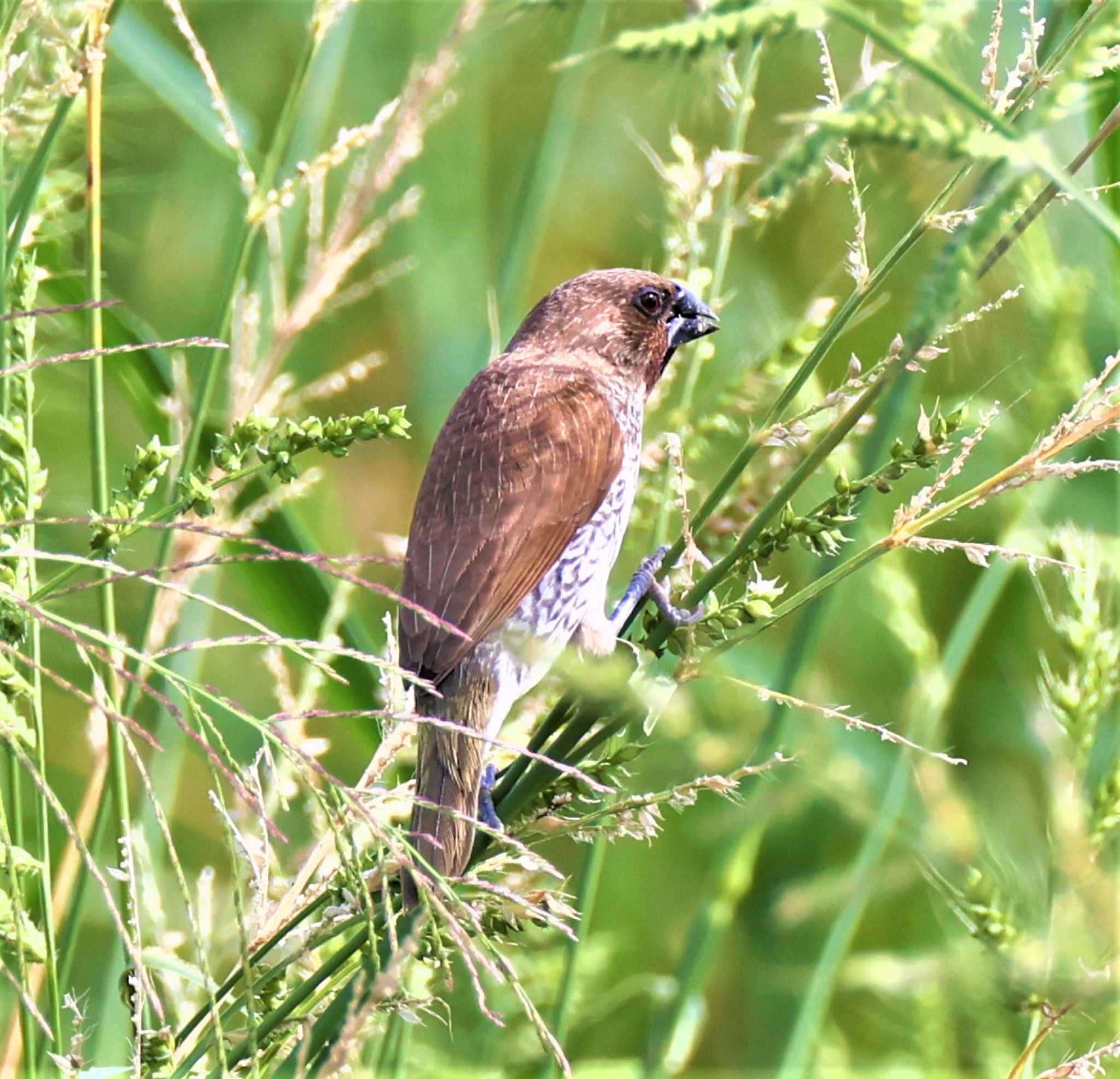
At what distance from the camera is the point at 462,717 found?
7.31 feet

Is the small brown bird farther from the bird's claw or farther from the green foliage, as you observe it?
the green foliage

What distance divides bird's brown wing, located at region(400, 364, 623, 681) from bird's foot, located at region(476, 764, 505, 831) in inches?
6.1

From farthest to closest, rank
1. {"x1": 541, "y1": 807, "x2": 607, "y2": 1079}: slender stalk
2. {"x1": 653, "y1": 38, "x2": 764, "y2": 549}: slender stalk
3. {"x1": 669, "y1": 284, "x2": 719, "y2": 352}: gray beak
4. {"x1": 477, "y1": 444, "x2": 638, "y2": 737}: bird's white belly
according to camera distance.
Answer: {"x1": 669, "y1": 284, "x2": 719, "y2": 352}: gray beak, {"x1": 477, "y1": 444, "x2": 638, "y2": 737}: bird's white belly, {"x1": 653, "y1": 38, "x2": 764, "y2": 549}: slender stalk, {"x1": 541, "y1": 807, "x2": 607, "y2": 1079}: slender stalk

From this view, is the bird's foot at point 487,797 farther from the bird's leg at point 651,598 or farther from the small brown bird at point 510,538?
the bird's leg at point 651,598

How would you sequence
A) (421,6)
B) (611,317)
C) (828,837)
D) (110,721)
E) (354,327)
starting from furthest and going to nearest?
1. (354,327)
2. (421,6)
3. (828,837)
4. (611,317)
5. (110,721)

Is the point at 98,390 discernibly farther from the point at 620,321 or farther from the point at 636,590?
the point at 620,321

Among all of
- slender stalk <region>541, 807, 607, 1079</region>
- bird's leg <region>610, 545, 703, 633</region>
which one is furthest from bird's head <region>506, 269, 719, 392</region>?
slender stalk <region>541, 807, 607, 1079</region>

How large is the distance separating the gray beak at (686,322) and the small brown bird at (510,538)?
1 cm

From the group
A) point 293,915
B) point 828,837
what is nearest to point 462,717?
point 293,915

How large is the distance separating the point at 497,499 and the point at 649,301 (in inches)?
29.0

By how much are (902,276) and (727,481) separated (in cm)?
103

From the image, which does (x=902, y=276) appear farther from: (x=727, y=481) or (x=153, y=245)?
(x=153, y=245)

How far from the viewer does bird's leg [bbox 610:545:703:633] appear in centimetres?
155

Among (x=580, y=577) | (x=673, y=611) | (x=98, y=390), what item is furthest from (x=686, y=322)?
(x=98, y=390)
